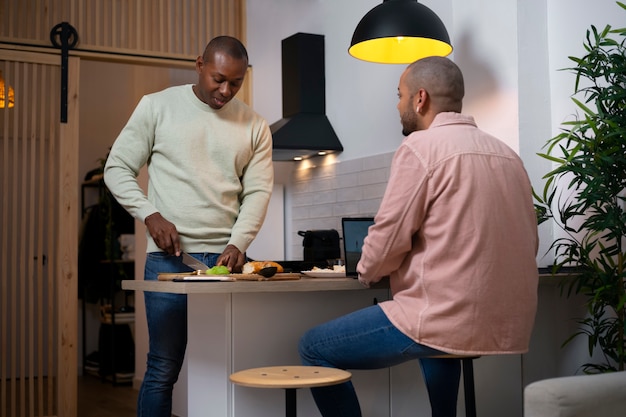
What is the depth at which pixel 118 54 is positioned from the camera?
4.96 m

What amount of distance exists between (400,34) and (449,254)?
4.95 feet

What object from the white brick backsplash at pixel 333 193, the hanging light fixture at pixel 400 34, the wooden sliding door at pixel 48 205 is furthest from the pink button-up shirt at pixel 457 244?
the wooden sliding door at pixel 48 205

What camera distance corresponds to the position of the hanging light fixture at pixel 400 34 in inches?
135

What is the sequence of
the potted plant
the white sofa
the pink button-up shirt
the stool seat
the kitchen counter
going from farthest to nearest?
the potted plant, the kitchen counter, the pink button-up shirt, the stool seat, the white sofa

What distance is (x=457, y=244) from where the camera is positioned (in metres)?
2.14

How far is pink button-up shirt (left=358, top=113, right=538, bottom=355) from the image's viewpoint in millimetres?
2133

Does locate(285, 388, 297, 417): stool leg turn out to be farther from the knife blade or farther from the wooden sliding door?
the wooden sliding door

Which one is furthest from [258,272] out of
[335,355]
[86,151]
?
[86,151]

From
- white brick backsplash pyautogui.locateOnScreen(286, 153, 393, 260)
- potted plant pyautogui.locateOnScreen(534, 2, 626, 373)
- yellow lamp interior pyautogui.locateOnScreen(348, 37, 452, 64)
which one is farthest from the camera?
white brick backsplash pyautogui.locateOnScreen(286, 153, 393, 260)

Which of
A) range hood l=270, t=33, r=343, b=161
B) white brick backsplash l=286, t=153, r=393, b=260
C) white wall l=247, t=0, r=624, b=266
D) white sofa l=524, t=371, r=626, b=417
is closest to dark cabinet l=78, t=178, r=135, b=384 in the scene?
white brick backsplash l=286, t=153, r=393, b=260

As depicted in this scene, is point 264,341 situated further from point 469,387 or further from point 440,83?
point 440,83

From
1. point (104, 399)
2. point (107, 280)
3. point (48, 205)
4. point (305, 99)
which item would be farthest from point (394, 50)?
point (107, 280)

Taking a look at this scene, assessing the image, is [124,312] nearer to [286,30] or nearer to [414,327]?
[286,30]

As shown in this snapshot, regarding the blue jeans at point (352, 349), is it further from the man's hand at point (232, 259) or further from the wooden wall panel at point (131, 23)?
the wooden wall panel at point (131, 23)
